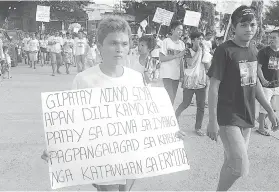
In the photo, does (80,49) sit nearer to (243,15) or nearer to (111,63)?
(243,15)

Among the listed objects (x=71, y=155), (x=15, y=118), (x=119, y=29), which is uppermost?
(x=119, y=29)

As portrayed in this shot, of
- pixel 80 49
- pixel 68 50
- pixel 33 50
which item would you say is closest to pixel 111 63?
pixel 80 49

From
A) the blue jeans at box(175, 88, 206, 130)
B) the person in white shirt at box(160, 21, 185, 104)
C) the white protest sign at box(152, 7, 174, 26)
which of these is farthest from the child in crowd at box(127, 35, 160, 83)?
the white protest sign at box(152, 7, 174, 26)

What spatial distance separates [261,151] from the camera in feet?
17.4

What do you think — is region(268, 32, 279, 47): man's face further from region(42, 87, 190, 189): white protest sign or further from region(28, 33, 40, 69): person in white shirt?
region(28, 33, 40, 69): person in white shirt

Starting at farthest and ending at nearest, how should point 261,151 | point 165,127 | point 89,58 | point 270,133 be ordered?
point 89,58 < point 270,133 < point 261,151 < point 165,127

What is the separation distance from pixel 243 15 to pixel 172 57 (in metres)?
2.82

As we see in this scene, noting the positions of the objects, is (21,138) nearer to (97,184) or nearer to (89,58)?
(97,184)

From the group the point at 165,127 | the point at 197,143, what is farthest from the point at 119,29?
the point at 197,143

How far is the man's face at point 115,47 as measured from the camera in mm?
2752

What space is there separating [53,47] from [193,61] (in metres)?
9.65

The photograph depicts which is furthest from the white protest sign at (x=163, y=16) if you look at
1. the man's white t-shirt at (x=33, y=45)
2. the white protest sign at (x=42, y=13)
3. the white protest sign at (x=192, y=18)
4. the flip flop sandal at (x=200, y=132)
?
the man's white t-shirt at (x=33, y=45)

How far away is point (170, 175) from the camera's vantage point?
4.42 meters

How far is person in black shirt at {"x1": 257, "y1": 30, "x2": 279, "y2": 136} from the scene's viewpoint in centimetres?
612
